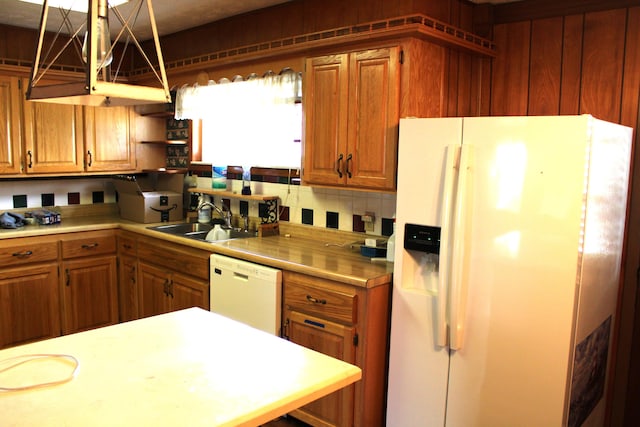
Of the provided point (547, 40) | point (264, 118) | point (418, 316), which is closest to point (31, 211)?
point (264, 118)

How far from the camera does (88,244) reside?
13.4ft

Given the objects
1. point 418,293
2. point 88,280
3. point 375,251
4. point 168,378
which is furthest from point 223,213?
point 168,378

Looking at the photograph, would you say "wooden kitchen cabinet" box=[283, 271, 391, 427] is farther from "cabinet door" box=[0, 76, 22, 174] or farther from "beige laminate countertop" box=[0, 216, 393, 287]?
"cabinet door" box=[0, 76, 22, 174]

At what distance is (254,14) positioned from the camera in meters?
3.60

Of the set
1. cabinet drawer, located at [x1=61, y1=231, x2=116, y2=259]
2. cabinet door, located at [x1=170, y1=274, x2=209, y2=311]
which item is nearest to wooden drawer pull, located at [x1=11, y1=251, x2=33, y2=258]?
cabinet drawer, located at [x1=61, y1=231, x2=116, y2=259]

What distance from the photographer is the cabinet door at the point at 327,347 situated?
2643 millimetres

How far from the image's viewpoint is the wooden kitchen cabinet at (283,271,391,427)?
2590mm

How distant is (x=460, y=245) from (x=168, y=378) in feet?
4.33

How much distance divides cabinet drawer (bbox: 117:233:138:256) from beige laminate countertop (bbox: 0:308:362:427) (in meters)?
2.31

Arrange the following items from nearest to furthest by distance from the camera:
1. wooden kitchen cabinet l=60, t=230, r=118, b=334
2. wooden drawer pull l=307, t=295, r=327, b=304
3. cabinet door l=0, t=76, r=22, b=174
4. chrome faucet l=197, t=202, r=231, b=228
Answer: wooden drawer pull l=307, t=295, r=327, b=304 → cabinet door l=0, t=76, r=22, b=174 → wooden kitchen cabinet l=60, t=230, r=118, b=334 → chrome faucet l=197, t=202, r=231, b=228

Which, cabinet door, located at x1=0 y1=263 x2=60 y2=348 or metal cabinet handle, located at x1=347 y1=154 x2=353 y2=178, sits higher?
metal cabinet handle, located at x1=347 y1=154 x2=353 y2=178

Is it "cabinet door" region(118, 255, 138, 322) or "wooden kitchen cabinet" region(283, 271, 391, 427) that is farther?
"cabinet door" region(118, 255, 138, 322)

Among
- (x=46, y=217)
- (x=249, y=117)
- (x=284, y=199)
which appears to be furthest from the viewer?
(x=46, y=217)

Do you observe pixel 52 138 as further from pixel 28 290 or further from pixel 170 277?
pixel 170 277
